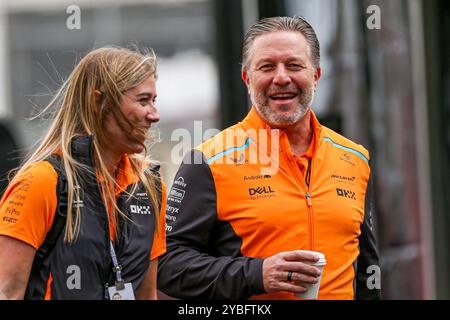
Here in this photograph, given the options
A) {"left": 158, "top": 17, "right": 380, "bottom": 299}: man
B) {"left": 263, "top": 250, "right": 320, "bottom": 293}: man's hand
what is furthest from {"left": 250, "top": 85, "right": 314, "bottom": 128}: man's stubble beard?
{"left": 263, "top": 250, "right": 320, "bottom": 293}: man's hand

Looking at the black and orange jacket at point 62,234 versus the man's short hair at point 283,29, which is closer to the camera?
the black and orange jacket at point 62,234

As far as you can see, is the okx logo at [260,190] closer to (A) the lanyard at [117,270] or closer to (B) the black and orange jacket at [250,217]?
(B) the black and orange jacket at [250,217]

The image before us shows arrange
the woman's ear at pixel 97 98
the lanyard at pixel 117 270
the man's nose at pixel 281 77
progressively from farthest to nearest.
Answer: the man's nose at pixel 281 77 < the woman's ear at pixel 97 98 < the lanyard at pixel 117 270

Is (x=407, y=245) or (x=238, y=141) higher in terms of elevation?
(x=238, y=141)

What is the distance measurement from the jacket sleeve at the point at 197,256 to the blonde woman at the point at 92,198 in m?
0.07

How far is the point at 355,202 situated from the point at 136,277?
3.15ft

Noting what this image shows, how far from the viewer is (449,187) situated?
7.99 meters

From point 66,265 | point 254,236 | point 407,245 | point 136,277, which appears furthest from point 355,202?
point 407,245

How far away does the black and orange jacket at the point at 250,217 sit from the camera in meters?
3.92

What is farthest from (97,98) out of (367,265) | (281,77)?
(367,265)

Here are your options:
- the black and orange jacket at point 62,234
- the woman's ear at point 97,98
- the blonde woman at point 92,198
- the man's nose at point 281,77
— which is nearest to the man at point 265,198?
the man's nose at point 281,77

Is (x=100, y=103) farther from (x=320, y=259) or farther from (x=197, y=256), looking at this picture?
(x=320, y=259)
